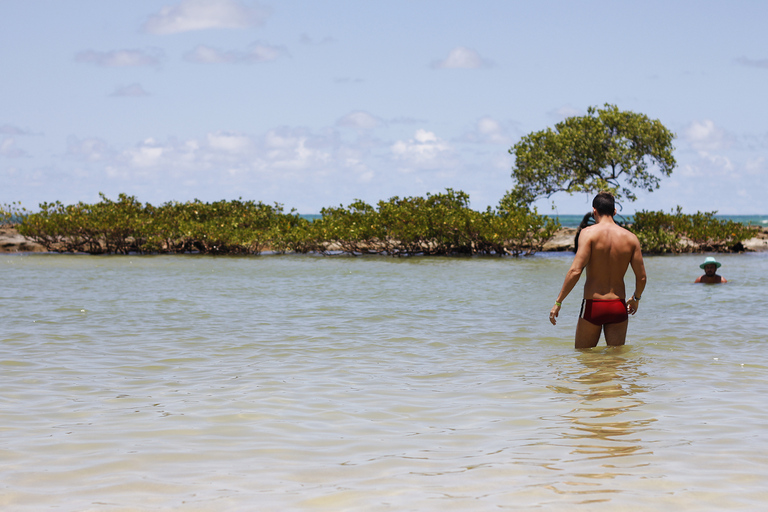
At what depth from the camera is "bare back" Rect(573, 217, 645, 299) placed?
22.7 feet

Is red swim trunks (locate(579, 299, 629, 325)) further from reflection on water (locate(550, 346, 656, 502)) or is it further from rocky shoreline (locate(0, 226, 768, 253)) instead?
rocky shoreline (locate(0, 226, 768, 253))

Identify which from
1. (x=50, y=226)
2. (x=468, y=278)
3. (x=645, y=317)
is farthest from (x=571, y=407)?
(x=50, y=226)

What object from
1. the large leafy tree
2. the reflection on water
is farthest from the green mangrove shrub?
the reflection on water

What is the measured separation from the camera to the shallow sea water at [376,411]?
3.95 meters

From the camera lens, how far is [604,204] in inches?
275

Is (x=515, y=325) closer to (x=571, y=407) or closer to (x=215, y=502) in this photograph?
(x=571, y=407)

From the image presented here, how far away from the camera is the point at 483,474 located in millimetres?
4207

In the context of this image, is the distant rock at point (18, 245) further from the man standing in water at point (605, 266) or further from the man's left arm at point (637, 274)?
the man's left arm at point (637, 274)

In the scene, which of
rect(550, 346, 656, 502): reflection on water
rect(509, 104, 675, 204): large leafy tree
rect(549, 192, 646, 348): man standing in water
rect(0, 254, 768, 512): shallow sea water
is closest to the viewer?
rect(0, 254, 768, 512): shallow sea water

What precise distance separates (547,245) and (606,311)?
32.0 m

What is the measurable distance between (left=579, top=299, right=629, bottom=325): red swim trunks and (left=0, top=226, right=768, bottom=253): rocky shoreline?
26887 millimetres

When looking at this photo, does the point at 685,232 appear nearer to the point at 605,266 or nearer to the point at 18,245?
the point at 605,266

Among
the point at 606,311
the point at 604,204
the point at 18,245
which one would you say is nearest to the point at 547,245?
the point at 18,245

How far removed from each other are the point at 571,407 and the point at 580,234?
1.95 metres
